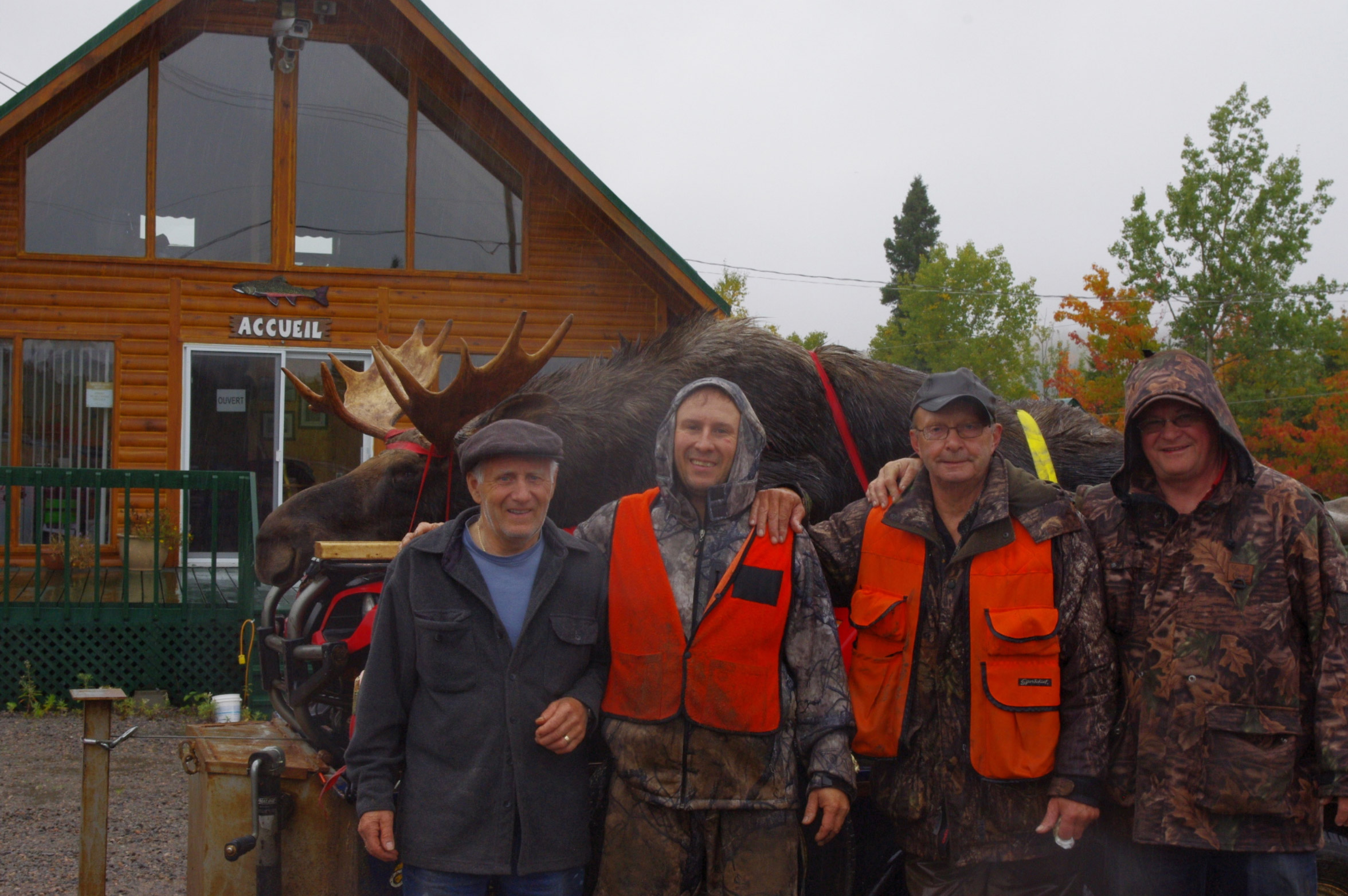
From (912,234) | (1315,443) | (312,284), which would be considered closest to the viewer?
(312,284)

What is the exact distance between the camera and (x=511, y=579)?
264 cm

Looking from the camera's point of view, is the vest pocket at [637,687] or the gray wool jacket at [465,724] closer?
the gray wool jacket at [465,724]

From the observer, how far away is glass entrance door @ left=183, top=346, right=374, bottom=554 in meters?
10.8

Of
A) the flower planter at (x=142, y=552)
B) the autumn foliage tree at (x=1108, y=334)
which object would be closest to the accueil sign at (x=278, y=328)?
the flower planter at (x=142, y=552)

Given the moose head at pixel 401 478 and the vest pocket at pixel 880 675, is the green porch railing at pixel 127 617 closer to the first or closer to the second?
the moose head at pixel 401 478

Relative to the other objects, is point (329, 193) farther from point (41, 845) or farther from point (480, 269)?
point (41, 845)

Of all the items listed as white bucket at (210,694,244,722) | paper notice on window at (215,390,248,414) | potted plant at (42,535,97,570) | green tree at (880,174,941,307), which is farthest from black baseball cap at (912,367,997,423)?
green tree at (880,174,941,307)

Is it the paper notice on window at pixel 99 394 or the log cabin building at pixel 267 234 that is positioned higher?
the log cabin building at pixel 267 234

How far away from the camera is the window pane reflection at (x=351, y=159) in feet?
36.3

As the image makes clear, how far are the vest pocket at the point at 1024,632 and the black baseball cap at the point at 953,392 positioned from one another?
53cm

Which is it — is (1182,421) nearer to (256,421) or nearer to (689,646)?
(689,646)

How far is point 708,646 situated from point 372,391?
167 inches

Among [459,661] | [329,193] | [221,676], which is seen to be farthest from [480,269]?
[459,661]

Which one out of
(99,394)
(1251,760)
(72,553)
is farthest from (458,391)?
(99,394)
